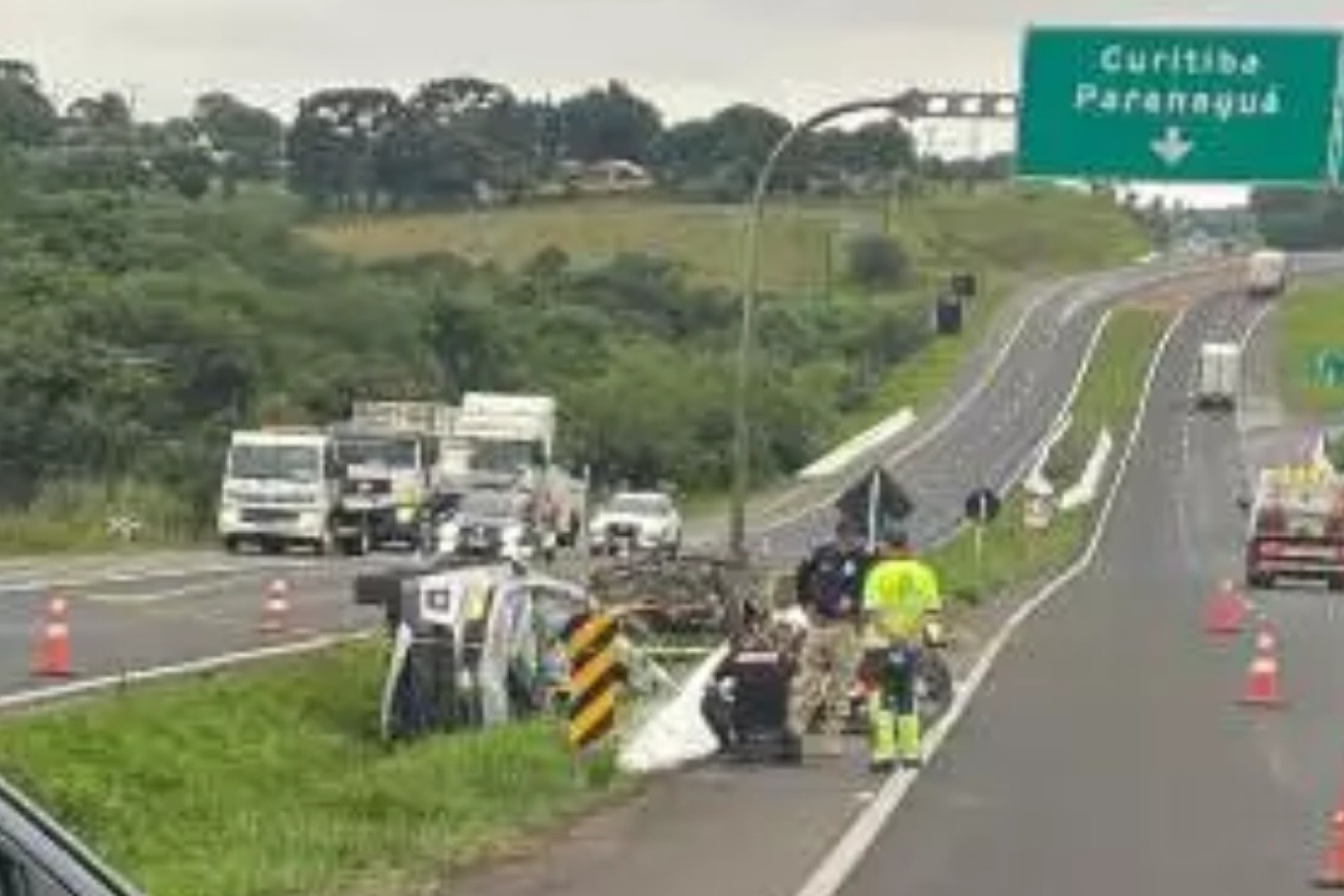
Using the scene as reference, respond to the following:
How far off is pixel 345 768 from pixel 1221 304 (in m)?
Result: 158

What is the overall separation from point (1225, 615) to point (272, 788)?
30406 mm

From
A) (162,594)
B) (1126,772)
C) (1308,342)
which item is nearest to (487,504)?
(162,594)

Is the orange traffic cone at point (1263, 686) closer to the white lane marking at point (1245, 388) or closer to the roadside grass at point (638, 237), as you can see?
the white lane marking at point (1245, 388)

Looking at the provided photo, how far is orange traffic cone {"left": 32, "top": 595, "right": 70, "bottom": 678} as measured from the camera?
1057 inches

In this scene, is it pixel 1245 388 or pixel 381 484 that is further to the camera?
pixel 1245 388

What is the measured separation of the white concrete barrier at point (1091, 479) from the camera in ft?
323

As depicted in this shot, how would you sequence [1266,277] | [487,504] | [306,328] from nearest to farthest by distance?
[487,504], [306,328], [1266,277]

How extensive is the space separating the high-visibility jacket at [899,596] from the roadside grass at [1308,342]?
349 ft

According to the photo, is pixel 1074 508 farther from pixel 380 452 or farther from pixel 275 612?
pixel 275 612

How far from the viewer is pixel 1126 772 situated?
23.8 metres

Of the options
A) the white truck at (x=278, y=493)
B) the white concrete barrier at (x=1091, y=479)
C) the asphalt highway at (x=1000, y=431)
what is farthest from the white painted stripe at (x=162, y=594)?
the white concrete barrier at (x=1091, y=479)

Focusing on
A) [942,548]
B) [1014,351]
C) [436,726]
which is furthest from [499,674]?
[1014,351]

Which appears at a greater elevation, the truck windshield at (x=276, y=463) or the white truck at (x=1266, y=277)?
the white truck at (x=1266, y=277)

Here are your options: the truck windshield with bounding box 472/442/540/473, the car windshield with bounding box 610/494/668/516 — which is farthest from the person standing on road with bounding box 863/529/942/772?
the car windshield with bounding box 610/494/668/516
